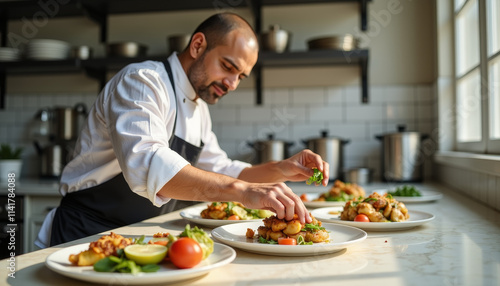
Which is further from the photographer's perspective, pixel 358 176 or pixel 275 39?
pixel 275 39

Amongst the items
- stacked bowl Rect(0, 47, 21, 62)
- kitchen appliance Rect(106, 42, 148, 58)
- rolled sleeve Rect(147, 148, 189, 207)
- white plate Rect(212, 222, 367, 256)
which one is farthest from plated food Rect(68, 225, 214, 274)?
stacked bowl Rect(0, 47, 21, 62)

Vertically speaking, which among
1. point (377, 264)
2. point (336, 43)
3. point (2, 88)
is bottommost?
point (377, 264)

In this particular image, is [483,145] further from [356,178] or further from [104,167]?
[104,167]

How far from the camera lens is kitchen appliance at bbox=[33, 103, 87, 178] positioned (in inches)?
128

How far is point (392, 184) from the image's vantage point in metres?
2.86

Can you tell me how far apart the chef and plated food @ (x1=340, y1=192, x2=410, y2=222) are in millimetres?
146

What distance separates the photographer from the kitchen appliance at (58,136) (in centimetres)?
326

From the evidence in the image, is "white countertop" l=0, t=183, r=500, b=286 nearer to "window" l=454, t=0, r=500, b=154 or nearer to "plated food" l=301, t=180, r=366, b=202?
"plated food" l=301, t=180, r=366, b=202

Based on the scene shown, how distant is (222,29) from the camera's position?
162 cm

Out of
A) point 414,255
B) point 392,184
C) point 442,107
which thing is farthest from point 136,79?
point 442,107

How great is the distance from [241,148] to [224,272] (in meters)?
2.50

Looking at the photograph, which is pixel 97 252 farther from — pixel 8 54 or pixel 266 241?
pixel 8 54

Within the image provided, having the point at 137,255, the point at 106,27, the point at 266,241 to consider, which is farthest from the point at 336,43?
the point at 137,255

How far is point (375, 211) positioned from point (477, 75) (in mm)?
1456
